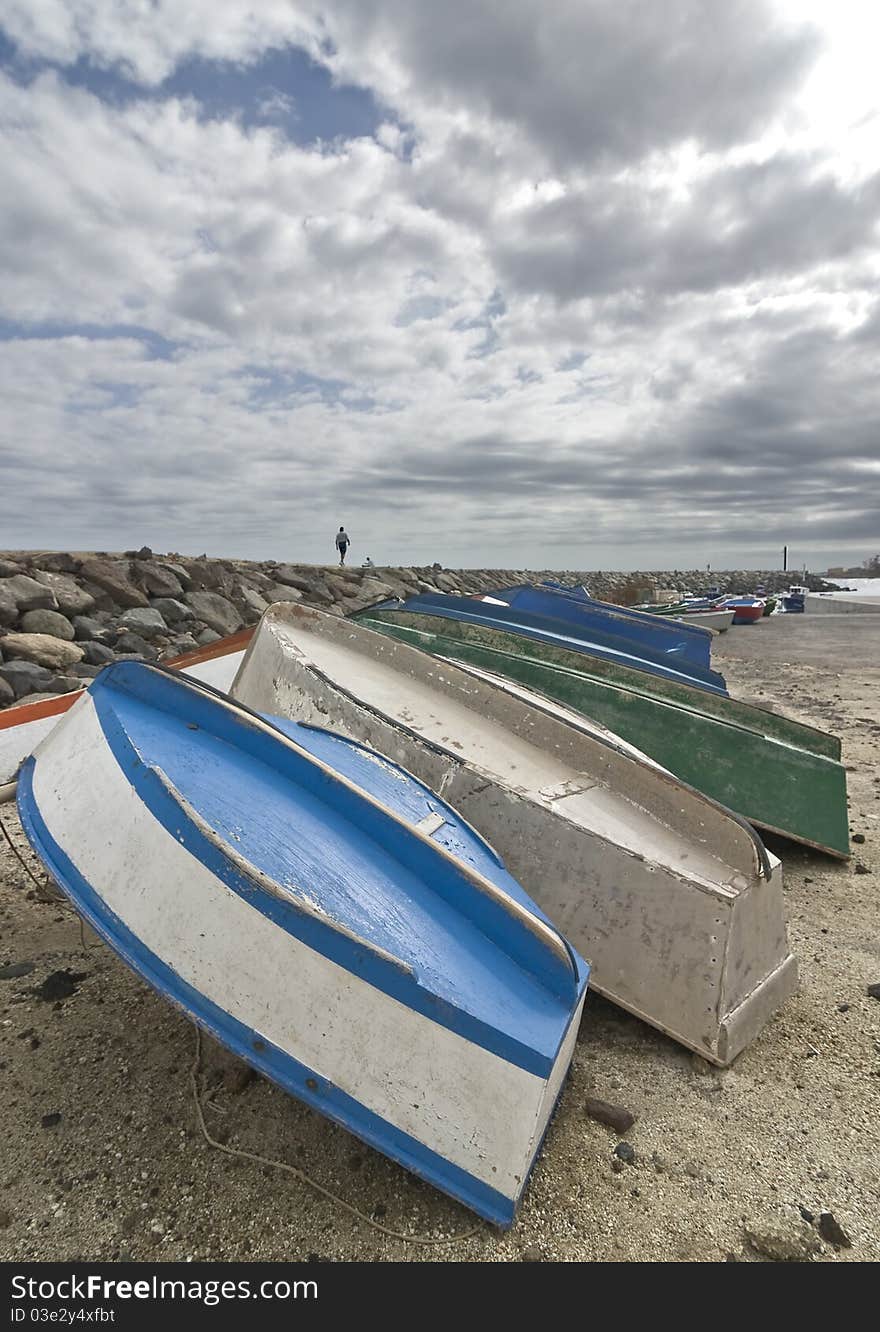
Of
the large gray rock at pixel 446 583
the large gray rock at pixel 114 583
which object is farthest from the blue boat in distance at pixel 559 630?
A: the large gray rock at pixel 446 583

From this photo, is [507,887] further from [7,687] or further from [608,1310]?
[7,687]

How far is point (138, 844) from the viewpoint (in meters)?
2.12

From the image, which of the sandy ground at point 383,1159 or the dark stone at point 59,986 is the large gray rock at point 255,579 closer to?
the dark stone at point 59,986

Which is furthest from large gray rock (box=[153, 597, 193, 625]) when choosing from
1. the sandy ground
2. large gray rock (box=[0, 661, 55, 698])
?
the sandy ground

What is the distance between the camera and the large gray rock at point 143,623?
1068 centimetres

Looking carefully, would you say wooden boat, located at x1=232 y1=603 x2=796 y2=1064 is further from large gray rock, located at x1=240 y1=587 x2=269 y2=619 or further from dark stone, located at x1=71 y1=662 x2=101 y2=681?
large gray rock, located at x1=240 y1=587 x2=269 y2=619

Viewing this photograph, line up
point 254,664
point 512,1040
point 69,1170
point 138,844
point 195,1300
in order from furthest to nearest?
1. point 254,664
2. point 138,844
3. point 69,1170
4. point 512,1040
5. point 195,1300

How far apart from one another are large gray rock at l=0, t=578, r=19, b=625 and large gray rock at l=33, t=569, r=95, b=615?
2.62 feet

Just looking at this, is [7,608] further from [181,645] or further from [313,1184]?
[313,1184]

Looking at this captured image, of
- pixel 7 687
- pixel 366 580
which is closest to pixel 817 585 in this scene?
pixel 366 580

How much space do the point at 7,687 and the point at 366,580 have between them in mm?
14385

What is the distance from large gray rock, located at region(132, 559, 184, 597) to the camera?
12586 millimetres

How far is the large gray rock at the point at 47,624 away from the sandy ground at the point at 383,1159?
7.39 m

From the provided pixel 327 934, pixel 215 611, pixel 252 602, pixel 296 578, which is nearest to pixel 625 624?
pixel 215 611
